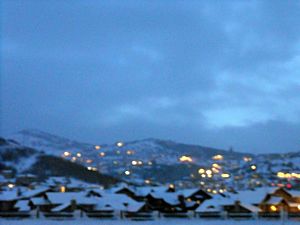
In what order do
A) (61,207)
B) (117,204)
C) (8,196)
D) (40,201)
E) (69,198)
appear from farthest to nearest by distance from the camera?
1. (8,196)
2. (40,201)
3. (69,198)
4. (117,204)
5. (61,207)

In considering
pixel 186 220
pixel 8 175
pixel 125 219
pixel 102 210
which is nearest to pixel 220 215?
pixel 186 220

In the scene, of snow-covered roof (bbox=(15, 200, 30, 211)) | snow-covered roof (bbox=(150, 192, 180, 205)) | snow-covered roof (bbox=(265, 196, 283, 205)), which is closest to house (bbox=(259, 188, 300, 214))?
snow-covered roof (bbox=(265, 196, 283, 205))

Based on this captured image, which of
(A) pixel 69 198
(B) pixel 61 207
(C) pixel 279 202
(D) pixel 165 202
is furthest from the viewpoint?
(D) pixel 165 202

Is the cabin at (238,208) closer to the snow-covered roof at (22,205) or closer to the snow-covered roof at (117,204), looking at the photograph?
the snow-covered roof at (117,204)

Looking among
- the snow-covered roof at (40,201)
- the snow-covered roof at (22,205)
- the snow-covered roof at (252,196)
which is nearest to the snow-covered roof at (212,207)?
the snow-covered roof at (252,196)

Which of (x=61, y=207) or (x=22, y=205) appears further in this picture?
(x=22, y=205)

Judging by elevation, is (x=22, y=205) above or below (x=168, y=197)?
below

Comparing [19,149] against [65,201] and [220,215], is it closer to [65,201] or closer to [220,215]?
[65,201]

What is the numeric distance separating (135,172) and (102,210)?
461ft

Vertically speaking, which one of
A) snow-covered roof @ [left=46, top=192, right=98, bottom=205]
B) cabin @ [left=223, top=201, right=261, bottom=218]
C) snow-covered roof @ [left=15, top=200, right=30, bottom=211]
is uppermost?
snow-covered roof @ [left=46, top=192, right=98, bottom=205]

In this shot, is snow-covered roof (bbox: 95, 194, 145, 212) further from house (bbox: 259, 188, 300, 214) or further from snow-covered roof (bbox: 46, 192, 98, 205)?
house (bbox: 259, 188, 300, 214)
